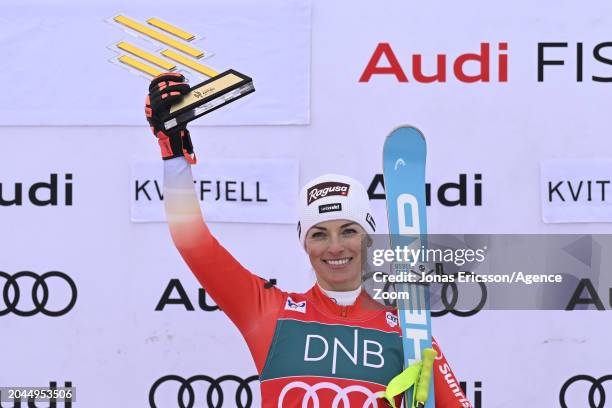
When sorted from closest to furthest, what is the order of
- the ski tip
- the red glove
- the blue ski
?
the red glove → the blue ski → the ski tip

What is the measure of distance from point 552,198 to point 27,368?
7.59ft

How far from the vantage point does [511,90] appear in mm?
3889

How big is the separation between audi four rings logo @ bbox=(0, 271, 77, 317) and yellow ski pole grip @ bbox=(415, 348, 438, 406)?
1819 millimetres

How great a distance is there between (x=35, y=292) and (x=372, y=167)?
1514mm

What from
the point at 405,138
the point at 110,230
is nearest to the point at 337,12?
the point at 405,138

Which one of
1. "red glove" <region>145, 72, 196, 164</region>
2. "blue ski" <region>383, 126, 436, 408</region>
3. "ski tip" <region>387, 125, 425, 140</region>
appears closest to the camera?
"red glove" <region>145, 72, 196, 164</region>

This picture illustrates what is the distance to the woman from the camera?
8.89 ft

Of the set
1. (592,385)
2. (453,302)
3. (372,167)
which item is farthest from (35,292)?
(592,385)

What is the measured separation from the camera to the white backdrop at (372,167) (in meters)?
3.88

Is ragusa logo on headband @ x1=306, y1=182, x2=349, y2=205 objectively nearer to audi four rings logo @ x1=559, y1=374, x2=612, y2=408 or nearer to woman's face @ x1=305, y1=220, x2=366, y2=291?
woman's face @ x1=305, y1=220, x2=366, y2=291

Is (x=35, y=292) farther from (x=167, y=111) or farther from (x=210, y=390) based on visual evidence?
(x=167, y=111)

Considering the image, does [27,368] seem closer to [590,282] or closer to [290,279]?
[290,279]

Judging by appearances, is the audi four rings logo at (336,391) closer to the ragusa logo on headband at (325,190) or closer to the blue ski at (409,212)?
the blue ski at (409,212)

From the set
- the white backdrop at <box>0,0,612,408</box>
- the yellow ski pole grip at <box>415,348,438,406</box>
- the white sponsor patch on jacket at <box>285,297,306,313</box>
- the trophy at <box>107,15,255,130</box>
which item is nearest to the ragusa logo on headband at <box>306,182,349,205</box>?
the white sponsor patch on jacket at <box>285,297,306,313</box>
